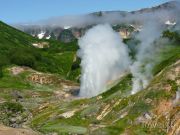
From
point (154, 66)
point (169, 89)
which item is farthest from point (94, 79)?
point (169, 89)

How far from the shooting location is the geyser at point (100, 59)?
389 ft

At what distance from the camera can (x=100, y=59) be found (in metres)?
128

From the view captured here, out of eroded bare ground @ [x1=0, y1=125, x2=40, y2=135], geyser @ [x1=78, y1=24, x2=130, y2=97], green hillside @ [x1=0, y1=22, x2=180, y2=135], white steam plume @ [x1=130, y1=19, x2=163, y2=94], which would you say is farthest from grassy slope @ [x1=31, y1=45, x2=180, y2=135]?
geyser @ [x1=78, y1=24, x2=130, y2=97]

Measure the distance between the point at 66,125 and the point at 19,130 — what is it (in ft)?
31.5

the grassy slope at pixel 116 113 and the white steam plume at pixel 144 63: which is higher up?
the white steam plume at pixel 144 63

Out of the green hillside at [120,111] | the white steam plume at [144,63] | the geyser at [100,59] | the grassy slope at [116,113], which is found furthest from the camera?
the geyser at [100,59]

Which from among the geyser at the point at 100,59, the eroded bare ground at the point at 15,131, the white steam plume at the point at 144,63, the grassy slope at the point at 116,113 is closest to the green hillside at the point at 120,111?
the grassy slope at the point at 116,113

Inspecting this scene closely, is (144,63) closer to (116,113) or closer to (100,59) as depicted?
(116,113)

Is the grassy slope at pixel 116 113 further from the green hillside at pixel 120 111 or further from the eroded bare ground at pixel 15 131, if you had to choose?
the eroded bare ground at pixel 15 131

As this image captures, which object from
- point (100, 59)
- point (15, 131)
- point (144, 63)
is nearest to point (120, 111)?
point (15, 131)

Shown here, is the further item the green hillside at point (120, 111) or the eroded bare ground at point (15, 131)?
the green hillside at point (120, 111)

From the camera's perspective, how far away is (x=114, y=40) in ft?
436

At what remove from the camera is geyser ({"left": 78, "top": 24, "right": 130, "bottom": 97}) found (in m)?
119

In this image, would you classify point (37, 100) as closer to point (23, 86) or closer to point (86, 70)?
point (86, 70)
